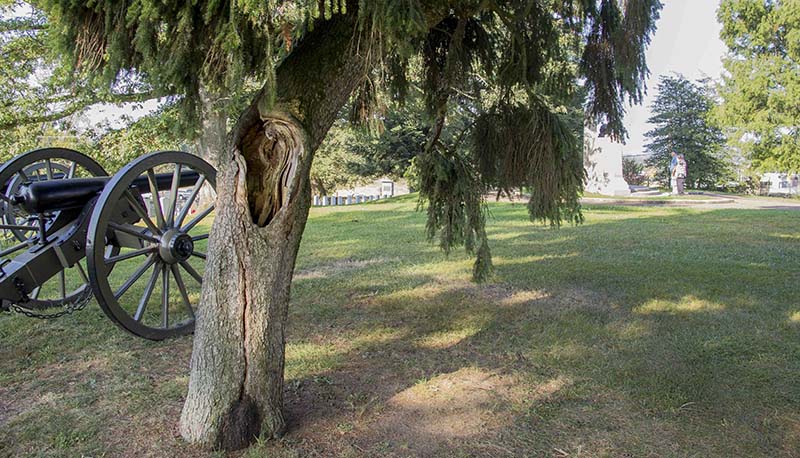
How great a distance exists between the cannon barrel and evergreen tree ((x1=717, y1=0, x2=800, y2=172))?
665 inches

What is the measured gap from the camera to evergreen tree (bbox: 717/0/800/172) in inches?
611

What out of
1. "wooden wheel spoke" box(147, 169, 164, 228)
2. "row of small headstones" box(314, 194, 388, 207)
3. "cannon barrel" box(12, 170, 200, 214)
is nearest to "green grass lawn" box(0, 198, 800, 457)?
"wooden wheel spoke" box(147, 169, 164, 228)

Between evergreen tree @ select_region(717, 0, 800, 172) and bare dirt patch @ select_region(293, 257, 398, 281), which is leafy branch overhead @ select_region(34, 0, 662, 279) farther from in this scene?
evergreen tree @ select_region(717, 0, 800, 172)

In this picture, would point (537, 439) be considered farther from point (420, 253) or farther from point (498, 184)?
point (420, 253)

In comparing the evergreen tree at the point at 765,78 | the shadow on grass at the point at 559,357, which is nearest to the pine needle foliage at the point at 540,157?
the shadow on grass at the point at 559,357

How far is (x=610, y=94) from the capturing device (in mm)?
5211

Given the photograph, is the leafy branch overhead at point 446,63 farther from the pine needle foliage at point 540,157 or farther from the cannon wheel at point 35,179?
the cannon wheel at point 35,179

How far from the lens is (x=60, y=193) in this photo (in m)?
4.82

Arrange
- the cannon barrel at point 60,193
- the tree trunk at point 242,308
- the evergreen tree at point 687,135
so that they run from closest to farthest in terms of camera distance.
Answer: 1. the tree trunk at point 242,308
2. the cannon barrel at point 60,193
3. the evergreen tree at point 687,135

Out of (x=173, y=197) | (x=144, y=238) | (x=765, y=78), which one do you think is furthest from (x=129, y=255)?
Answer: (x=765, y=78)

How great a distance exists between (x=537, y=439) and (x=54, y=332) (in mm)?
4832

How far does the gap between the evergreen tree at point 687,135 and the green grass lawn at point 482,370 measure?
34.8 meters

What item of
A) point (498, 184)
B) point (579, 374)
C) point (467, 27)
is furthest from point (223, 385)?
point (467, 27)

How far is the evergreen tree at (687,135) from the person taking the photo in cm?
3931
